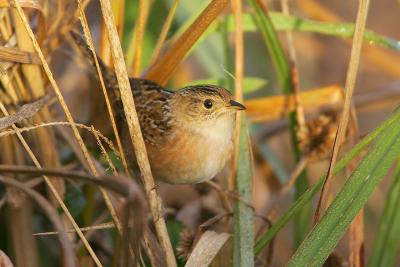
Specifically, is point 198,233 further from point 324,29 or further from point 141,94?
point 324,29

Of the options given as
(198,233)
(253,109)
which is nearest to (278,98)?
(253,109)

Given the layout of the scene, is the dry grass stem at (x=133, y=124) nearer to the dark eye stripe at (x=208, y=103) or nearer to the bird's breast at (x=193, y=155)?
the bird's breast at (x=193, y=155)

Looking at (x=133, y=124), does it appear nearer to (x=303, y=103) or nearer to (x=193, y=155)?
(x=193, y=155)

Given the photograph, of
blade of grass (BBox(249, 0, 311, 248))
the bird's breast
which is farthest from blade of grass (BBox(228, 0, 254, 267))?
blade of grass (BBox(249, 0, 311, 248))

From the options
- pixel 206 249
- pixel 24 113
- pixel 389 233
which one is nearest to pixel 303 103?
pixel 389 233

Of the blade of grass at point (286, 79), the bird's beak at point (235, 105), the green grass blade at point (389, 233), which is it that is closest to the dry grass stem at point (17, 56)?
the bird's beak at point (235, 105)

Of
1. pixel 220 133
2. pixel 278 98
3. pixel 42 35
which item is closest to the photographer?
pixel 42 35
